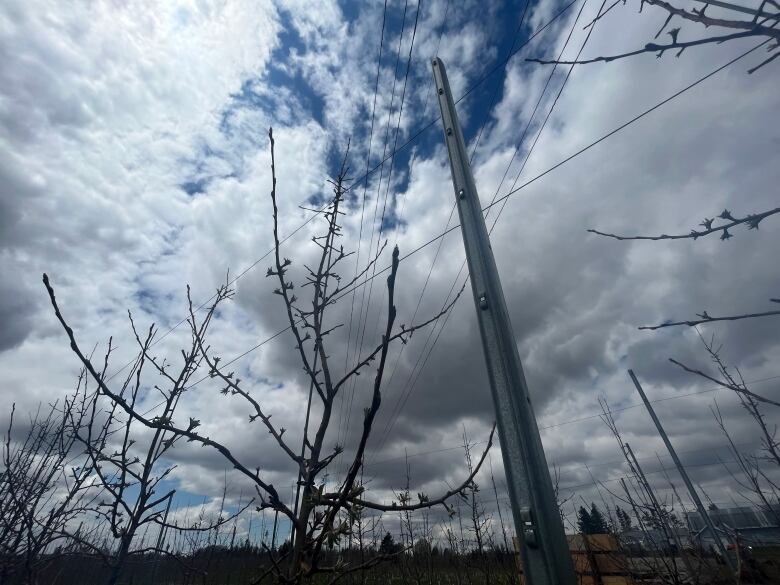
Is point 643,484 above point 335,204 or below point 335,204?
below

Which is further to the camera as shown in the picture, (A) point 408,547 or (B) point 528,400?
(B) point 528,400

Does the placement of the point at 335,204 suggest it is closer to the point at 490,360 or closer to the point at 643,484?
the point at 490,360

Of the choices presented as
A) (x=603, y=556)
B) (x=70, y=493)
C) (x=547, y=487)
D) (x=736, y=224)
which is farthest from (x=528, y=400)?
(x=603, y=556)

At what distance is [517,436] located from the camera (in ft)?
6.18

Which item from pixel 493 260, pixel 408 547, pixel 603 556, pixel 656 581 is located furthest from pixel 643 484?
pixel 408 547

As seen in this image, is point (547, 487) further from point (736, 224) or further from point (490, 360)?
point (736, 224)

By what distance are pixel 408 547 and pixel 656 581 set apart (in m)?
9.76

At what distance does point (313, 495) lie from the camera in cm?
133

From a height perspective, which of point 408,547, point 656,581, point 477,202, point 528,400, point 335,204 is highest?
point 477,202

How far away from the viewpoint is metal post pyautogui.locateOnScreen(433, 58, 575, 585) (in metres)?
1.62

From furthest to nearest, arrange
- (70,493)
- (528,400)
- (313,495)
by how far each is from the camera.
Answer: (70,493)
(528,400)
(313,495)

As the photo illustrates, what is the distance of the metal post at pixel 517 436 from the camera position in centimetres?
162

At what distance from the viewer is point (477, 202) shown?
3111 millimetres

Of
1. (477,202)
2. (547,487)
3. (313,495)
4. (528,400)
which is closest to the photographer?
(313,495)
